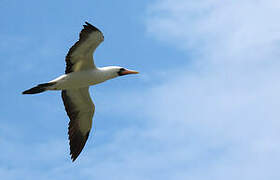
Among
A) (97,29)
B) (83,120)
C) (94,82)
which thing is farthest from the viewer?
(83,120)

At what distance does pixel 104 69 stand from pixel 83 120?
244 centimetres

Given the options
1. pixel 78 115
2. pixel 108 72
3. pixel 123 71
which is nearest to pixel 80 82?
pixel 108 72

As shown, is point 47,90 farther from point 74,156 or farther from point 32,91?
point 74,156

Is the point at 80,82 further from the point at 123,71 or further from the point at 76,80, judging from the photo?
the point at 123,71

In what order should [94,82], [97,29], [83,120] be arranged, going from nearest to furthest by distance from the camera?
1. [97,29]
2. [94,82]
3. [83,120]

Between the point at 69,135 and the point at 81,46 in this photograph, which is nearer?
the point at 81,46

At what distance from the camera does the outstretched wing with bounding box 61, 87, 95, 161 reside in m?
19.3

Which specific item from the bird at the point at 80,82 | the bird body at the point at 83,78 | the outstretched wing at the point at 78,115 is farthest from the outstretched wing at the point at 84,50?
the outstretched wing at the point at 78,115

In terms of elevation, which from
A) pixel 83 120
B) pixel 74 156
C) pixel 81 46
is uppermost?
pixel 81 46

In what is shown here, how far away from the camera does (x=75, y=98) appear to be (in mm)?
19359

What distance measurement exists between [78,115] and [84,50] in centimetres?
308

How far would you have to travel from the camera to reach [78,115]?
1962 centimetres

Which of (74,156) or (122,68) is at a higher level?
(122,68)

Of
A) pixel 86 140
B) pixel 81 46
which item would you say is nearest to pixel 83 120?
pixel 86 140
